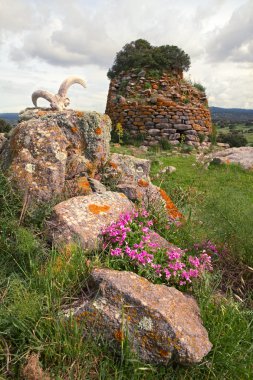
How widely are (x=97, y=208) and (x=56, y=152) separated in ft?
4.06

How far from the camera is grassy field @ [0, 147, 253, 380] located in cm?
276

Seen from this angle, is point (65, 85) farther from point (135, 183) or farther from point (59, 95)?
point (135, 183)

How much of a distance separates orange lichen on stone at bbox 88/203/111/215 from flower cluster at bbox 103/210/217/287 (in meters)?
0.30

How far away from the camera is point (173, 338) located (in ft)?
9.19

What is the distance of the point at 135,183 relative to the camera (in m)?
5.76

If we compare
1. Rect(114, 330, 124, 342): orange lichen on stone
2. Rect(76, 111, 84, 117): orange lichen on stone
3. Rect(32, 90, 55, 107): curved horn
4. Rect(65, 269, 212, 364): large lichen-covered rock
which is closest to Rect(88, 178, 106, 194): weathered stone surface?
Rect(76, 111, 84, 117): orange lichen on stone

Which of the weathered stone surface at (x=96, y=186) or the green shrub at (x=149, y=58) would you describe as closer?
the weathered stone surface at (x=96, y=186)

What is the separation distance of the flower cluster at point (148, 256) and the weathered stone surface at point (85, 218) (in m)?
0.17

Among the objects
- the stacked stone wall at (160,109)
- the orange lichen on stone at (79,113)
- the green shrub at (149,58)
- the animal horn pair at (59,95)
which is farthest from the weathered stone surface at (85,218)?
the green shrub at (149,58)

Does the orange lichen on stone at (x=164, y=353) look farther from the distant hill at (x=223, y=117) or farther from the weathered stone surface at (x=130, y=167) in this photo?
the distant hill at (x=223, y=117)

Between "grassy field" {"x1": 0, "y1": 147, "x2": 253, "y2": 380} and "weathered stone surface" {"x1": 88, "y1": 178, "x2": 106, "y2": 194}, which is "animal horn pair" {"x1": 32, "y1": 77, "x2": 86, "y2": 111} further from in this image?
"grassy field" {"x1": 0, "y1": 147, "x2": 253, "y2": 380}

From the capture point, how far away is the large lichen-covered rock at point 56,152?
480cm

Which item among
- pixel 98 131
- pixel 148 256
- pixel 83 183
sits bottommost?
pixel 148 256

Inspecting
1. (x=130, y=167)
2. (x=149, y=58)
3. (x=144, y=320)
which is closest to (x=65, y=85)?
(x=130, y=167)
